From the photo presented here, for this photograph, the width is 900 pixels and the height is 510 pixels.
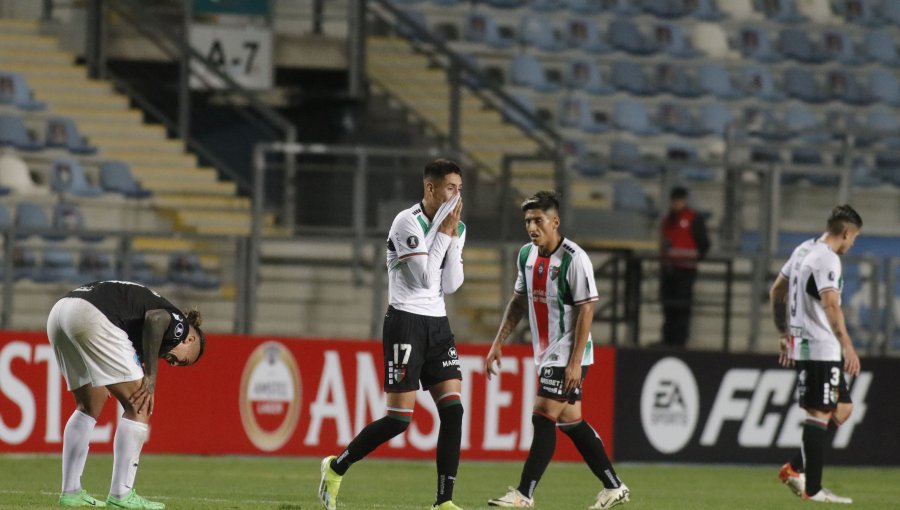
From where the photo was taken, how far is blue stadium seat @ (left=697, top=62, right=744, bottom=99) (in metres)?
25.1

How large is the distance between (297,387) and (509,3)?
1036cm

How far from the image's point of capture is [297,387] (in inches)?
637

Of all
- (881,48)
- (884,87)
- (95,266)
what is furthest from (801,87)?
(95,266)

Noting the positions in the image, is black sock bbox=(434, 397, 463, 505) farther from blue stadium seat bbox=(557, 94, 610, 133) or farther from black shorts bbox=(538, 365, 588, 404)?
blue stadium seat bbox=(557, 94, 610, 133)

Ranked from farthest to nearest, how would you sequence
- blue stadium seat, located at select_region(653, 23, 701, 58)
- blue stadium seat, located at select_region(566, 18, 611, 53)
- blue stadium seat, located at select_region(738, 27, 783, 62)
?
blue stadium seat, located at select_region(738, 27, 783, 62) → blue stadium seat, located at select_region(653, 23, 701, 58) → blue stadium seat, located at select_region(566, 18, 611, 53)

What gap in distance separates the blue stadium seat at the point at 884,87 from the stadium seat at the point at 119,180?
12026mm

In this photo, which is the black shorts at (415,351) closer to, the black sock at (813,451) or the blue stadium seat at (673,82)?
the black sock at (813,451)

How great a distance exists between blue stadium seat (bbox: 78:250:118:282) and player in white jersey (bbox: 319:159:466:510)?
21.0ft

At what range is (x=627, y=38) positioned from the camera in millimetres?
25031

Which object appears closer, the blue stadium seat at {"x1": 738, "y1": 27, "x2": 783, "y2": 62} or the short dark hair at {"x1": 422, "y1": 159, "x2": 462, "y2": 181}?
the short dark hair at {"x1": 422, "y1": 159, "x2": 462, "y2": 181}

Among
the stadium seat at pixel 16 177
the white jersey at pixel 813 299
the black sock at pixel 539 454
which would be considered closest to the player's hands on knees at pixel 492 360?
the black sock at pixel 539 454

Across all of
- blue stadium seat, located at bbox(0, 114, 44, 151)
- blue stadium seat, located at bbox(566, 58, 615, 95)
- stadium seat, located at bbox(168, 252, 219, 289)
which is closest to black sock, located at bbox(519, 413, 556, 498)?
stadium seat, located at bbox(168, 252, 219, 289)

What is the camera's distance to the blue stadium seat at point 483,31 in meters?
24.4

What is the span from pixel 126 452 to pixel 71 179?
32.6ft
